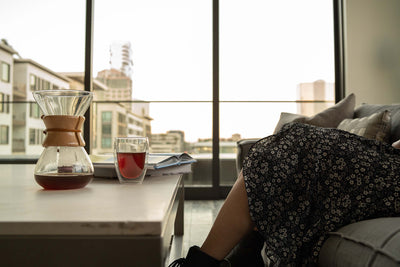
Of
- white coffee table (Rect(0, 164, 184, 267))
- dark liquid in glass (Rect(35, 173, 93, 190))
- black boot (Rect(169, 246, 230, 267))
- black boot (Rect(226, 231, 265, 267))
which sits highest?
dark liquid in glass (Rect(35, 173, 93, 190))

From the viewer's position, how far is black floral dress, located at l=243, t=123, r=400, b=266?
0.82 m

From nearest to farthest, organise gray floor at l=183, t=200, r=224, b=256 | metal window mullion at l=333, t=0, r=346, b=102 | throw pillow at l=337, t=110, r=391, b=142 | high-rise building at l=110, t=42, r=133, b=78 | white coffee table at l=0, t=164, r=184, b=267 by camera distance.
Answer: white coffee table at l=0, t=164, r=184, b=267 < throw pillow at l=337, t=110, r=391, b=142 < gray floor at l=183, t=200, r=224, b=256 < metal window mullion at l=333, t=0, r=346, b=102 < high-rise building at l=110, t=42, r=133, b=78

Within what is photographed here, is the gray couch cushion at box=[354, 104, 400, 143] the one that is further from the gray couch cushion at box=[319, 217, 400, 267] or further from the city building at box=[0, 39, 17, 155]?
the city building at box=[0, 39, 17, 155]

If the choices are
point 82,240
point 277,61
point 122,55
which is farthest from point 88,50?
point 82,240

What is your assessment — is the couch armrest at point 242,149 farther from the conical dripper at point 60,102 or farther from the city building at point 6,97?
the city building at point 6,97

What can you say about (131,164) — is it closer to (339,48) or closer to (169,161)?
(169,161)

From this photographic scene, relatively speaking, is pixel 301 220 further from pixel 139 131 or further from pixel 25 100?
pixel 25 100

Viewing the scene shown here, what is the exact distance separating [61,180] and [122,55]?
9.14 ft

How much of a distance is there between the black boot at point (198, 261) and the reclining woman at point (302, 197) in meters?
0.02

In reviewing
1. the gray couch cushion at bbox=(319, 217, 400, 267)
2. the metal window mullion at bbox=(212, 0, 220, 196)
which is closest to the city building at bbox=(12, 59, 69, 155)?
the metal window mullion at bbox=(212, 0, 220, 196)

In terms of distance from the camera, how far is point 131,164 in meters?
0.81

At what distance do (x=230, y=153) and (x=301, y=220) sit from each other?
2.35m

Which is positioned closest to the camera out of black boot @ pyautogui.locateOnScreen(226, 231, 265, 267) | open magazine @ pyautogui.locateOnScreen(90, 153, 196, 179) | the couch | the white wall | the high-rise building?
the couch

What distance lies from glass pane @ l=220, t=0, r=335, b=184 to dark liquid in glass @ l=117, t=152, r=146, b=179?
8.00ft
